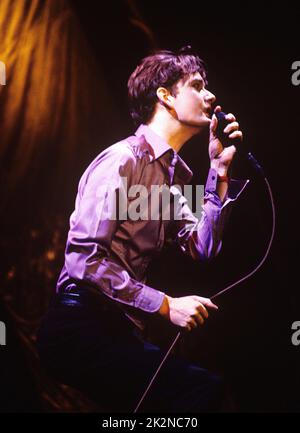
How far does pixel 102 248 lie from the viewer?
156cm

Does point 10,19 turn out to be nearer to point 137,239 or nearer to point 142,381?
point 137,239

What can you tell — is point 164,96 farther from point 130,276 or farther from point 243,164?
point 130,276

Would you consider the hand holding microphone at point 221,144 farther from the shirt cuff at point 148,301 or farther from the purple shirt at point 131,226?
the shirt cuff at point 148,301

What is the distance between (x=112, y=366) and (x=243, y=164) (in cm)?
122

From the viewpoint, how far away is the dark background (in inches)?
89.0

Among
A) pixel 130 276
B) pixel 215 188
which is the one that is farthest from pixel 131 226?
pixel 215 188

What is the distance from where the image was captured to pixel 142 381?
150 centimetres

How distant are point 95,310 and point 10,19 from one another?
1.51 m

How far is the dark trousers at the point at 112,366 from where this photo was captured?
58.9 inches

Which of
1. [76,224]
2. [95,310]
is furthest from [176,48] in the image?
[95,310]

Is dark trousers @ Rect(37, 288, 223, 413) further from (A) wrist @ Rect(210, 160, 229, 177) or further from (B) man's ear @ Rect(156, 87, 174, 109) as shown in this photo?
(B) man's ear @ Rect(156, 87, 174, 109)

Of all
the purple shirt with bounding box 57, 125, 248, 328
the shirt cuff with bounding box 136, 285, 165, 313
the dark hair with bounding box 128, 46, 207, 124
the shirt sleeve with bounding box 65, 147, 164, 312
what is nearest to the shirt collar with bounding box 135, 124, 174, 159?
the purple shirt with bounding box 57, 125, 248, 328

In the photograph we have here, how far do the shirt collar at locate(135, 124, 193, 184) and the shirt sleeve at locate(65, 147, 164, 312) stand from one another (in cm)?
26

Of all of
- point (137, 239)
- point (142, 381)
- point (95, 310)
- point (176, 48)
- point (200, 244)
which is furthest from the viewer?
point (176, 48)
